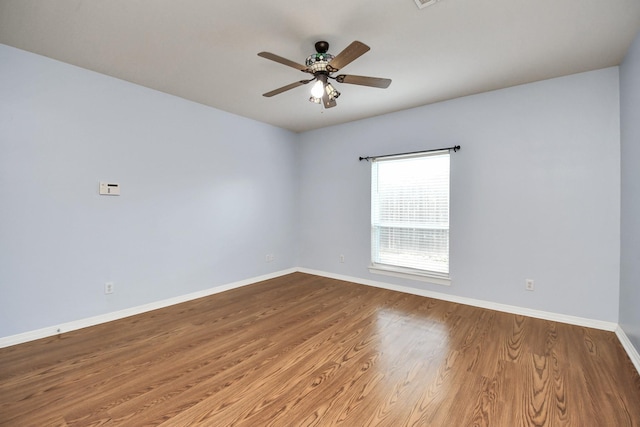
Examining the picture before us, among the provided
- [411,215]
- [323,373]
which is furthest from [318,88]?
[411,215]

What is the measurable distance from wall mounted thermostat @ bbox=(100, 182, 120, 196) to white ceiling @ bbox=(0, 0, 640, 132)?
1.14 meters

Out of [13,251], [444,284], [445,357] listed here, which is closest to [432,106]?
[444,284]

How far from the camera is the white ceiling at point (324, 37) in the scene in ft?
6.30

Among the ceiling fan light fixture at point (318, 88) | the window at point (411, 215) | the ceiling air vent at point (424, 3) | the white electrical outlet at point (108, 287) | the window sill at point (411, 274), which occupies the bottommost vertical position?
the window sill at point (411, 274)

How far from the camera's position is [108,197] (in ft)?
9.69

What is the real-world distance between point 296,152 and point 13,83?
140 inches

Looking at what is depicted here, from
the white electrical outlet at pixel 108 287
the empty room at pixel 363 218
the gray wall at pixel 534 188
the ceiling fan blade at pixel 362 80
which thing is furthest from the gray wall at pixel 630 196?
the white electrical outlet at pixel 108 287

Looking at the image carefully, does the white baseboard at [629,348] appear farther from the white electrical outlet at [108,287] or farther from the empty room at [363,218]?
the white electrical outlet at [108,287]

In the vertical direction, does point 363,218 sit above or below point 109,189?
below

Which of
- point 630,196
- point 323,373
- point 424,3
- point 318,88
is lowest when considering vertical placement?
point 323,373

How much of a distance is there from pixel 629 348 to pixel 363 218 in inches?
118

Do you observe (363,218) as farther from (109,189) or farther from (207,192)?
(109,189)

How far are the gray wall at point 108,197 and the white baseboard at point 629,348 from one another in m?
4.18

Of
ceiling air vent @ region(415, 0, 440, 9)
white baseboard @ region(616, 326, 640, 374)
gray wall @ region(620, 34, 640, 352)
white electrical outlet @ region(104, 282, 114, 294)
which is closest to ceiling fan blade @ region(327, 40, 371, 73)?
ceiling air vent @ region(415, 0, 440, 9)
